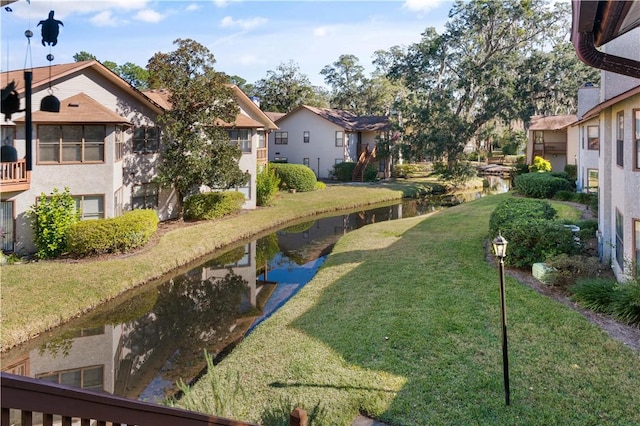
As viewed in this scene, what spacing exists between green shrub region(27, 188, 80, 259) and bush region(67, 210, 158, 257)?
1.11 ft

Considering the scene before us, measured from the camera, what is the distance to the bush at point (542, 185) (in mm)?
26812

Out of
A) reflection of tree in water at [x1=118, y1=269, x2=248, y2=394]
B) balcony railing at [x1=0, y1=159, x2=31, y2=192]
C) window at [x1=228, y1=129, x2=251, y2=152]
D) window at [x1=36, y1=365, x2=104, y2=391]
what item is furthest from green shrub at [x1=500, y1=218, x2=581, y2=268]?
window at [x1=228, y1=129, x2=251, y2=152]

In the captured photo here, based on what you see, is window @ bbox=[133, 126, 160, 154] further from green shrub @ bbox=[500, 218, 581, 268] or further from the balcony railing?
green shrub @ bbox=[500, 218, 581, 268]

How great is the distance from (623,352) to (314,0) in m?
8.19

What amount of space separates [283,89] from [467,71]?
26.0m

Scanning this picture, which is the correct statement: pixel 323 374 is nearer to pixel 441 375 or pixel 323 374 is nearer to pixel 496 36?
pixel 441 375

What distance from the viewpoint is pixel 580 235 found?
48.9 feet

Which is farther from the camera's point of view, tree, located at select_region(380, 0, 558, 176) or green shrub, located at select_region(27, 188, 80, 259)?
tree, located at select_region(380, 0, 558, 176)

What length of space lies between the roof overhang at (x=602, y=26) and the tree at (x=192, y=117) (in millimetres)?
18017

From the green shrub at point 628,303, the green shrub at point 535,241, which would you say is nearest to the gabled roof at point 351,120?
the green shrub at point 535,241

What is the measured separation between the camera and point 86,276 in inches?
555

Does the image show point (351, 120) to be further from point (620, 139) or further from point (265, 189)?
point (620, 139)

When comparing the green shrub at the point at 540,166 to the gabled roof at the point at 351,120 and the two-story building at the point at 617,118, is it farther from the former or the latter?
the two-story building at the point at 617,118

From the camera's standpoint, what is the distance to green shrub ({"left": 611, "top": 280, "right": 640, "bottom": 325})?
9.06m
